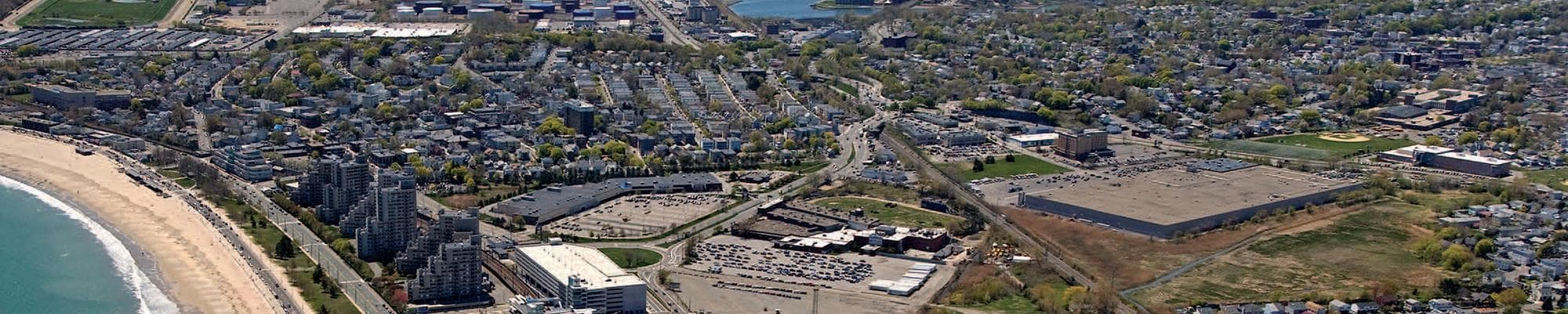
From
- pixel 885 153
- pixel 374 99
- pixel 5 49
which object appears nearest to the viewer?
pixel 885 153

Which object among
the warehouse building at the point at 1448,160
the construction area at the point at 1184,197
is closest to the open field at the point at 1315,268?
the construction area at the point at 1184,197

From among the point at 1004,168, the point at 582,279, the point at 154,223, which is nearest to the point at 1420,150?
the point at 1004,168

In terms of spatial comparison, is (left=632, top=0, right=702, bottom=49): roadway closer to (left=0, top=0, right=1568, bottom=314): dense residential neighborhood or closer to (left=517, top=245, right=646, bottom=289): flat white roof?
(left=0, top=0, right=1568, bottom=314): dense residential neighborhood

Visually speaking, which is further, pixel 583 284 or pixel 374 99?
pixel 374 99

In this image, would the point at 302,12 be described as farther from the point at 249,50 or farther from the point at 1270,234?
the point at 1270,234

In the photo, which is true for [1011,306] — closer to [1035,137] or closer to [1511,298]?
[1511,298]

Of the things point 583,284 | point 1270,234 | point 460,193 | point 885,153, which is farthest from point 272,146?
point 1270,234

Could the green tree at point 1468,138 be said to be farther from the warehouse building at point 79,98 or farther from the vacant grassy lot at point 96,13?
the vacant grassy lot at point 96,13

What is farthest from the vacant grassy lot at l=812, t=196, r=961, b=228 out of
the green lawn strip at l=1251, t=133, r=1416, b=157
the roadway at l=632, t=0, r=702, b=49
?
the roadway at l=632, t=0, r=702, b=49
